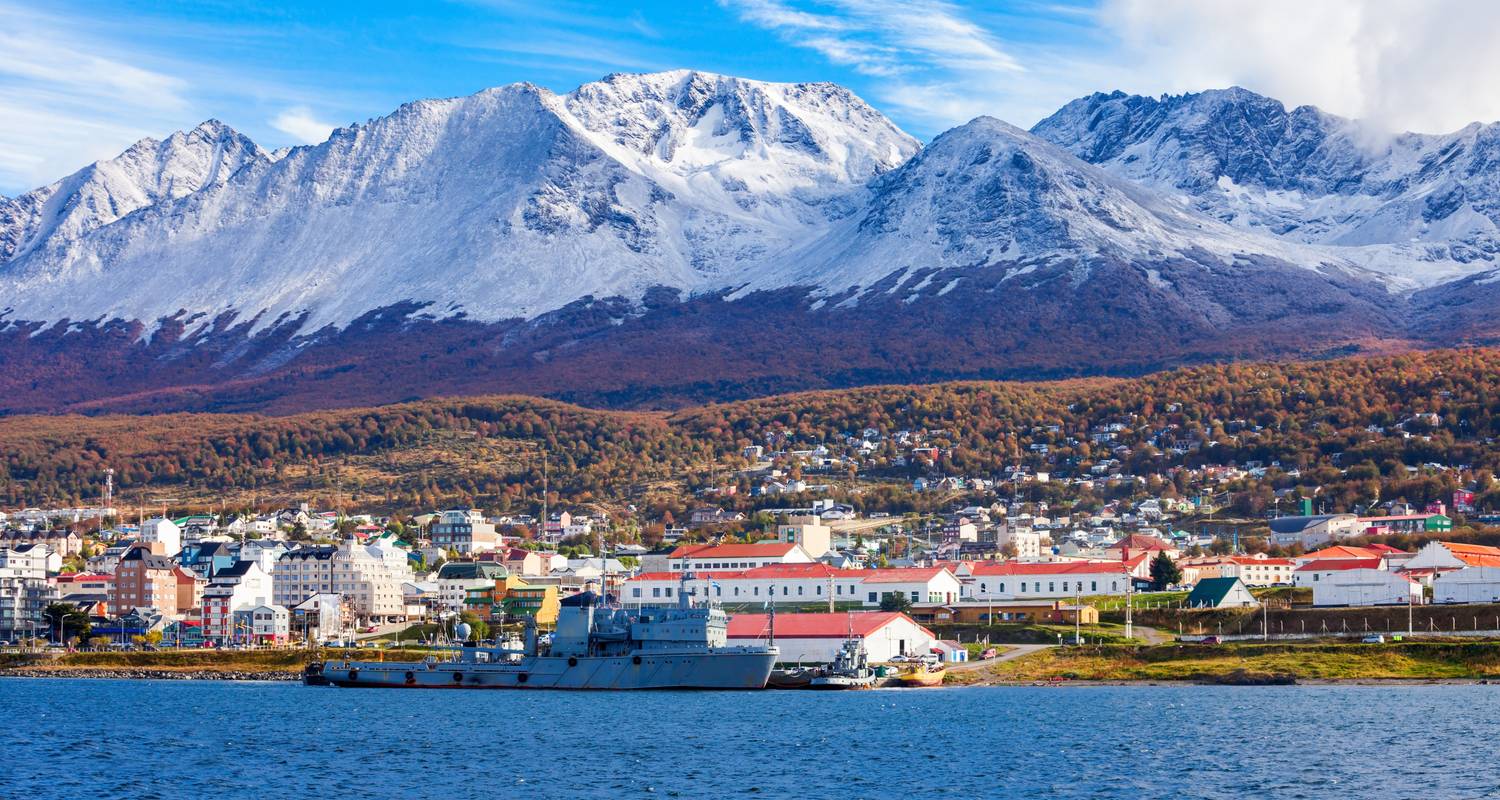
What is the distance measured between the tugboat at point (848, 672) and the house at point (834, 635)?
3.75ft

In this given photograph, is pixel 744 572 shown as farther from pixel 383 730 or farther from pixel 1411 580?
pixel 383 730

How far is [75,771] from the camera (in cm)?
6325

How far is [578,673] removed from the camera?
97.1 meters

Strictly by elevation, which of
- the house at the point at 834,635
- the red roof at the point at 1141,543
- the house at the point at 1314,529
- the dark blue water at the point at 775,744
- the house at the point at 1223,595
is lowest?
the dark blue water at the point at 775,744

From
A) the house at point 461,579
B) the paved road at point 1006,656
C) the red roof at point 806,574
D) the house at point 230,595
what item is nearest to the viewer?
the paved road at point 1006,656

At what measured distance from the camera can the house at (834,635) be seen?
99562 millimetres

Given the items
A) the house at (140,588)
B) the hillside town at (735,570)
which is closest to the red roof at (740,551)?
the hillside town at (735,570)

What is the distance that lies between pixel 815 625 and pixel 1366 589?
93.3 ft

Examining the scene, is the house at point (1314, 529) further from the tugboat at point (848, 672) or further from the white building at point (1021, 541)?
the tugboat at point (848, 672)

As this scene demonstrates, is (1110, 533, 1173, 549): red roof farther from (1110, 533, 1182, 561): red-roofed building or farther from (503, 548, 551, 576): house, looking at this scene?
(503, 548, 551, 576): house

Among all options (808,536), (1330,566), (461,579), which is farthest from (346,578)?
(1330,566)

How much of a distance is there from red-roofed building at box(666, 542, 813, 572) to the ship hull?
31872 mm

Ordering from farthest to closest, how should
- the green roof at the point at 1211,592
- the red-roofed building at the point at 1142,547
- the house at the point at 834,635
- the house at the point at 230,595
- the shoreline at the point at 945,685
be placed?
1. the red-roofed building at the point at 1142,547
2. the house at the point at 230,595
3. the green roof at the point at 1211,592
4. the house at the point at 834,635
5. the shoreline at the point at 945,685

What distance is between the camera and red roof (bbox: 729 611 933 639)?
99688 mm
